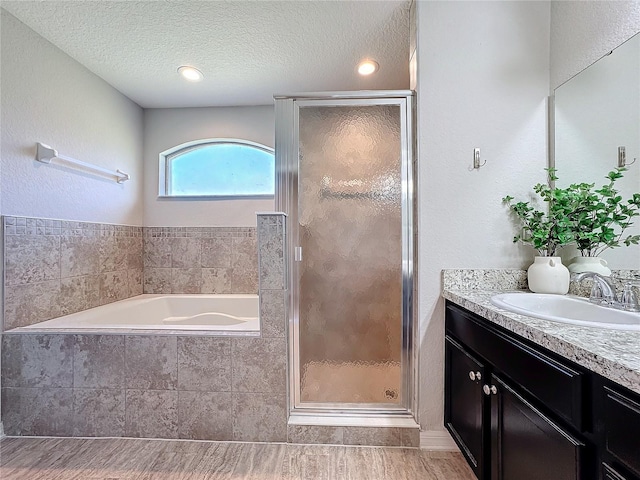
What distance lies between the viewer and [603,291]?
3.94 ft

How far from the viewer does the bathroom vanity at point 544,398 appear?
2.14 feet

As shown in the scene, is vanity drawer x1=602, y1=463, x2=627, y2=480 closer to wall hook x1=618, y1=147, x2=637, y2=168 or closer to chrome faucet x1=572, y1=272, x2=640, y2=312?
chrome faucet x1=572, y1=272, x2=640, y2=312

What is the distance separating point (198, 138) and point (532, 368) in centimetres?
302

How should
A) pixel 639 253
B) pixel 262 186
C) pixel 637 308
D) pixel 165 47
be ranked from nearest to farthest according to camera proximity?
pixel 637 308 < pixel 639 253 < pixel 165 47 < pixel 262 186

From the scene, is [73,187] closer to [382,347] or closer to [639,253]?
[382,347]

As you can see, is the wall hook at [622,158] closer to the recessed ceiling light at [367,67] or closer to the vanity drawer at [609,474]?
the vanity drawer at [609,474]

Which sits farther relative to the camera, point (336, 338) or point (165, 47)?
point (165, 47)

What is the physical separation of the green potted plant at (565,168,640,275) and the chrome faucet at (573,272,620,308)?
20 cm

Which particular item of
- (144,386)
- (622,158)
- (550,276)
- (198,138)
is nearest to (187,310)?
(144,386)

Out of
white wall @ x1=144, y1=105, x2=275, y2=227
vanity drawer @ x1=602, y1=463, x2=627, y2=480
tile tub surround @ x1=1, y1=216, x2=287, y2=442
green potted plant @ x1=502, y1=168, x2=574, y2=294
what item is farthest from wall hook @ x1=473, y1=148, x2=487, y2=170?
white wall @ x1=144, y1=105, x2=275, y2=227

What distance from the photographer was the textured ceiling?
1726 millimetres

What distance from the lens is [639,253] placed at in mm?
1230

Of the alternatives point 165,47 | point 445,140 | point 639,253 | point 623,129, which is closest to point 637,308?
point 639,253

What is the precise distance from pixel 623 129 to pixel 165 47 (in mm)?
2542
